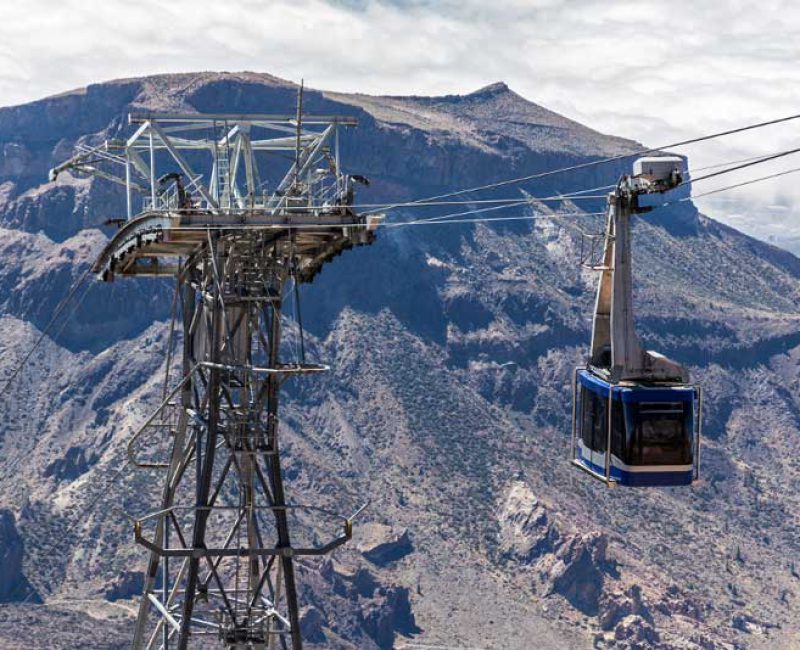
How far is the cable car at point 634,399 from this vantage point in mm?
62844

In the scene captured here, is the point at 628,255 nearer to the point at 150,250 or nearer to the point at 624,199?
the point at 624,199

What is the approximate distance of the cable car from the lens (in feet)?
206

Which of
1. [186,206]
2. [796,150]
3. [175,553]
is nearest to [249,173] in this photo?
[186,206]

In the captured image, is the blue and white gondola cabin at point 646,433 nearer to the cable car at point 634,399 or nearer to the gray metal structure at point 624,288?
the cable car at point 634,399

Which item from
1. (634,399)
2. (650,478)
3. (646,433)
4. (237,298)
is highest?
(237,298)

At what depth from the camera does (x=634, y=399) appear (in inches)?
2537

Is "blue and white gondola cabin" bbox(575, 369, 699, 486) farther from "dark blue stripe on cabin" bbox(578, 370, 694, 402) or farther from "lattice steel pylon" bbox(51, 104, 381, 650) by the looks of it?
"lattice steel pylon" bbox(51, 104, 381, 650)

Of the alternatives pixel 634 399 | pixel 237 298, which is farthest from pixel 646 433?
pixel 237 298

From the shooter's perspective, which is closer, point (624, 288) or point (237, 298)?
point (624, 288)

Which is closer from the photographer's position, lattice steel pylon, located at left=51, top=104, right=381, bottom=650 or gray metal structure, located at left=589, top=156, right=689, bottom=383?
gray metal structure, located at left=589, top=156, right=689, bottom=383

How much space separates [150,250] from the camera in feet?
222

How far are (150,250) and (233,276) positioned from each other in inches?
137

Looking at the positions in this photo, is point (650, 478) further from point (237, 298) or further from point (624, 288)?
point (237, 298)

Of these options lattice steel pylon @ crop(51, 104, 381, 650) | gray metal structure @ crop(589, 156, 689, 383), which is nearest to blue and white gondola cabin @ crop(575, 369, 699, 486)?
gray metal structure @ crop(589, 156, 689, 383)
